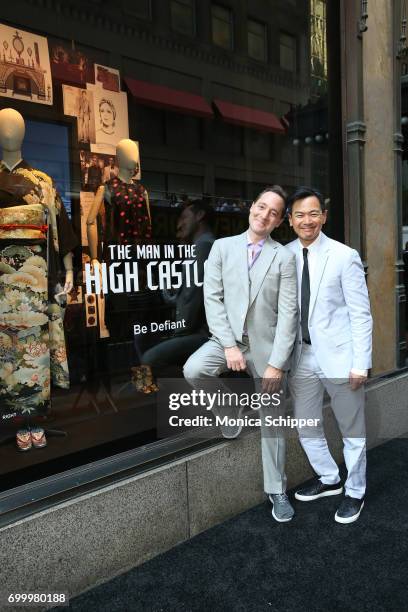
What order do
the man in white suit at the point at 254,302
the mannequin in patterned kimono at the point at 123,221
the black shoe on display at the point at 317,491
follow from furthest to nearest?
1. the mannequin in patterned kimono at the point at 123,221
2. the black shoe on display at the point at 317,491
3. the man in white suit at the point at 254,302

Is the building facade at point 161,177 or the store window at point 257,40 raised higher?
the store window at point 257,40

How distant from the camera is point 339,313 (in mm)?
2926

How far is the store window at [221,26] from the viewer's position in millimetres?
4047

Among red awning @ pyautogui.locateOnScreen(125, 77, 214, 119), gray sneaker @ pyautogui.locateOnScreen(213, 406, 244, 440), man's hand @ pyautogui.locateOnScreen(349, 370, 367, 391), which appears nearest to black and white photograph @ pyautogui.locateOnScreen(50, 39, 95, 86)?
red awning @ pyautogui.locateOnScreen(125, 77, 214, 119)

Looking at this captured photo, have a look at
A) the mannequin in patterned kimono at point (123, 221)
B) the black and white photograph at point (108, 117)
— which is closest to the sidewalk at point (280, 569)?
the mannequin in patterned kimono at point (123, 221)

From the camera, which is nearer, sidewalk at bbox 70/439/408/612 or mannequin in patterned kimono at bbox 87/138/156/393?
sidewalk at bbox 70/439/408/612

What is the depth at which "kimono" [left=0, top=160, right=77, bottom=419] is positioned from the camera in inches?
109

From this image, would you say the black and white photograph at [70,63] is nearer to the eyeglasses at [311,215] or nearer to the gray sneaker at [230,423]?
the eyeglasses at [311,215]

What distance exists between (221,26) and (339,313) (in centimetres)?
273

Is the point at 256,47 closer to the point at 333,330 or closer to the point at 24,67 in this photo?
the point at 24,67

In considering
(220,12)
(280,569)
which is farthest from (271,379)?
(220,12)

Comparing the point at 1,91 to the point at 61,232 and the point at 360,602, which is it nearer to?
the point at 61,232

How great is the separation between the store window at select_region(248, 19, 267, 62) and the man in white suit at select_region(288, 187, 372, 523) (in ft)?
6.83

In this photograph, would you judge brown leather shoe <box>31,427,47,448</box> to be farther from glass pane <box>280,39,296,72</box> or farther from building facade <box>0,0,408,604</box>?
glass pane <box>280,39,296,72</box>
